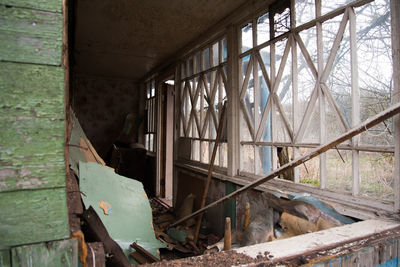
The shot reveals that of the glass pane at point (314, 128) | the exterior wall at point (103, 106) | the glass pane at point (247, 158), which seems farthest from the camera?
the exterior wall at point (103, 106)

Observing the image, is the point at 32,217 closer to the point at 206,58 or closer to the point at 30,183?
the point at 30,183

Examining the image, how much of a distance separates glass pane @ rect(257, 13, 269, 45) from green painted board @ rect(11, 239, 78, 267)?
2.67m

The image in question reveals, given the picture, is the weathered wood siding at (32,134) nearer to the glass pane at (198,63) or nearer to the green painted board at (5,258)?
the green painted board at (5,258)

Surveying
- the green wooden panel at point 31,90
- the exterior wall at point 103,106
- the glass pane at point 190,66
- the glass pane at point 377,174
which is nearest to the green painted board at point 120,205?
the green wooden panel at point 31,90

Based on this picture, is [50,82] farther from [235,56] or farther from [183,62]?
[183,62]

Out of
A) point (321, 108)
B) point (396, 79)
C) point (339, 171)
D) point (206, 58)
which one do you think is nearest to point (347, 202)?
point (339, 171)

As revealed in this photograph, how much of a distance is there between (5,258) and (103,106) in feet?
23.1

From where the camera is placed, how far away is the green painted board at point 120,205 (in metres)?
2.07

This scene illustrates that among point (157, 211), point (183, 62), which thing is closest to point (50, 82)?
point (183, 62)

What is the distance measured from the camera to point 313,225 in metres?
1.81

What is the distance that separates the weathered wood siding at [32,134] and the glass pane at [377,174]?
191 cm

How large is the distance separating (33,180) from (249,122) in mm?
2527

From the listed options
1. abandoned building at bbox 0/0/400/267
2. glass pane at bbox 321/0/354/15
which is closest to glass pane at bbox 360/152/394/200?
abandoned building at bbox 0/0/400/267

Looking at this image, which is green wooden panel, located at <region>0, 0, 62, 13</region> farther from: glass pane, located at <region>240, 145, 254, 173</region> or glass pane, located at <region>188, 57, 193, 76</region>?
glass pane, located at <region>188, 57, 193, 76</region>
